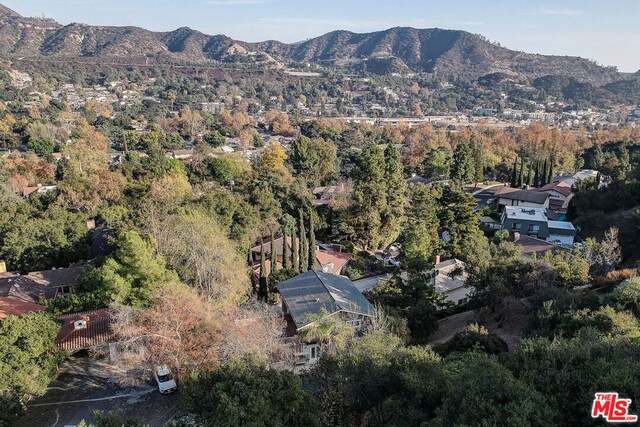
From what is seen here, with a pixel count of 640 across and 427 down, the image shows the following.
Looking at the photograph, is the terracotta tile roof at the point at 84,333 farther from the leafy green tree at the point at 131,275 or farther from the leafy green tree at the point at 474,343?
the leafy green tree at the point at 474,343

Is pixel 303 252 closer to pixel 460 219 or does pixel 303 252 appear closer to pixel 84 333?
pixel 460 219

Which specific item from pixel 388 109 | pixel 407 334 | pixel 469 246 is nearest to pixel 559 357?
pixel 407 334

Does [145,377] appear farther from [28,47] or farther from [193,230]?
[28,47]

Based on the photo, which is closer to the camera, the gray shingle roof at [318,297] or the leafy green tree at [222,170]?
the gray shingle roof at [318,297]

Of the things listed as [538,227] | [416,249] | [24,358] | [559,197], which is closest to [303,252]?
[416,249]

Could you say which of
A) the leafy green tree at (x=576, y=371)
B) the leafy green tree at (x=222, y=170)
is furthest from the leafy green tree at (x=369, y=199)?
the leafy green tree at (x=576, y=371)

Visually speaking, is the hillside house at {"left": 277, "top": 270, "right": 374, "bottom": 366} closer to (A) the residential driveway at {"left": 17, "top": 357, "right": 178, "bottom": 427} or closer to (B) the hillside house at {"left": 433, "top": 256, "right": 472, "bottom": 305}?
(A) the residential driveway at {"left": 17, "top": 357, "right": 178, "bottom": 427}
